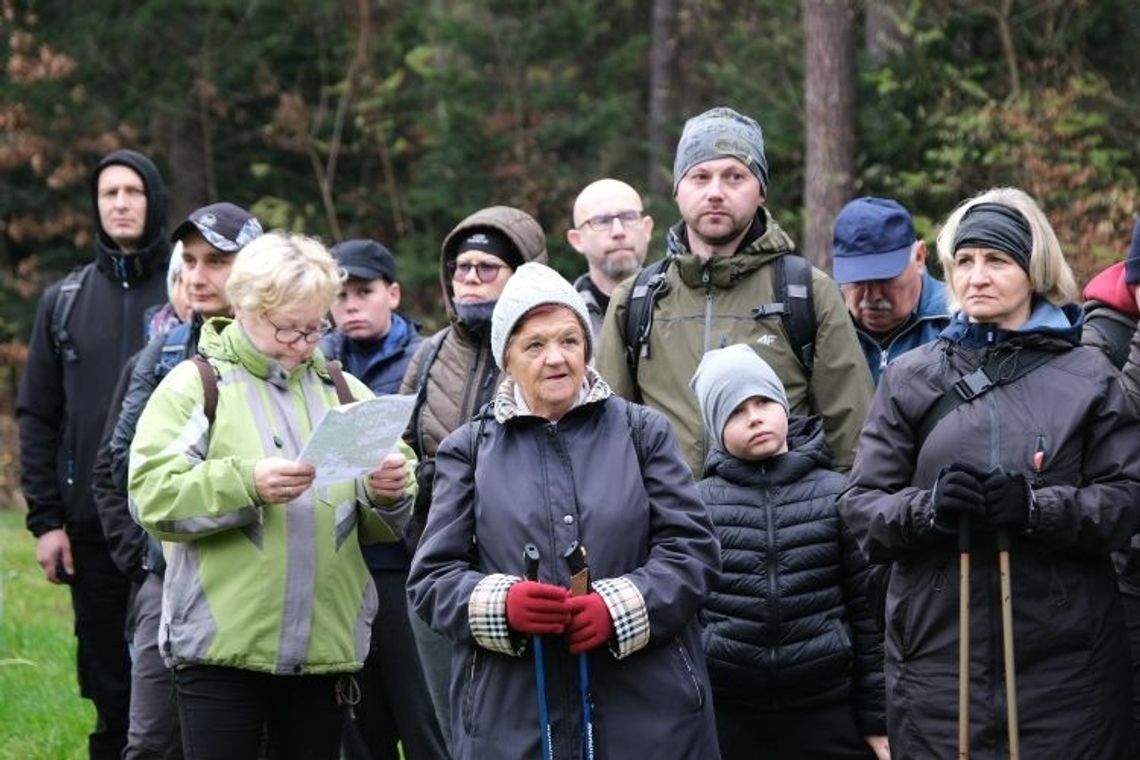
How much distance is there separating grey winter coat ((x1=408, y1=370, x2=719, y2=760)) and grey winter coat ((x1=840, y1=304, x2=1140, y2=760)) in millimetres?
666

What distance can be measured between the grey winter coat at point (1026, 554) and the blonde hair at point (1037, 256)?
0.07 metres

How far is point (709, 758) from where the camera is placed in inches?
181

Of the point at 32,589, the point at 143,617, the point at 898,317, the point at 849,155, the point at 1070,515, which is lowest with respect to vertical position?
the point at 32,589

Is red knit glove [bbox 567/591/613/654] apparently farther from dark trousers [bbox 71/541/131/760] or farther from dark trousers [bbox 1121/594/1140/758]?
dark trousers [bbox 71/541/131/760]

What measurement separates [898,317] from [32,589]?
9.06 meters

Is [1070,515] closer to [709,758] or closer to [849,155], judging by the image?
[709,758]

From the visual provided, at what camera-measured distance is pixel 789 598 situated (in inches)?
209

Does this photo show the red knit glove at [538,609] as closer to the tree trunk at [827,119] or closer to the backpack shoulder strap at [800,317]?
the backpack shoulder strap at [800,317]

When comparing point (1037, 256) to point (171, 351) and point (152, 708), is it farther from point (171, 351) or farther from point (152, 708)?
point (152, 708)

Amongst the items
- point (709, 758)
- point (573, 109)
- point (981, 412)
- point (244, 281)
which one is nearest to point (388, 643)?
point (244, 281)

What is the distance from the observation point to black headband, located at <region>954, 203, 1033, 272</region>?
5.01 m

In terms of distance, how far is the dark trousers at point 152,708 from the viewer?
598 cm

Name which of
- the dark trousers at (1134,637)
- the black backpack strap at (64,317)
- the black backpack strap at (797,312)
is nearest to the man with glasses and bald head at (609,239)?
the black backpack strap at (797,312)

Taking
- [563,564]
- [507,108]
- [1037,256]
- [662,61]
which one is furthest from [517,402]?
[662,61]
